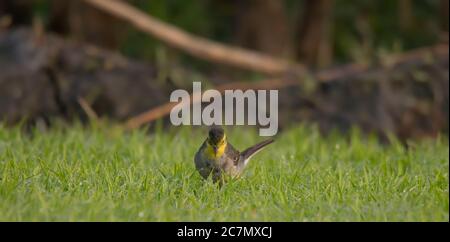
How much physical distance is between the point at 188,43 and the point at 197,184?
532 centimetres

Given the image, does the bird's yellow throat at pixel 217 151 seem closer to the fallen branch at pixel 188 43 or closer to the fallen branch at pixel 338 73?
the fallen branch at pixel 338 73

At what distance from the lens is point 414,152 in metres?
8.62

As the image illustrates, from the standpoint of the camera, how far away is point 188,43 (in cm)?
1159

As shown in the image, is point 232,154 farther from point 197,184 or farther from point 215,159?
point 197,184

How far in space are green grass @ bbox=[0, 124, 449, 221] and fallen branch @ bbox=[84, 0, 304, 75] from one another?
283cm

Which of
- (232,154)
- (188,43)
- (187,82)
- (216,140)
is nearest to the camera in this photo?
(216,140)

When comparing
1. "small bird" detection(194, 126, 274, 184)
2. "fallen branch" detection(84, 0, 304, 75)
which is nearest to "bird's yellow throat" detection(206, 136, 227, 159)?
"small bird" detection(194, 126, 274, 184)

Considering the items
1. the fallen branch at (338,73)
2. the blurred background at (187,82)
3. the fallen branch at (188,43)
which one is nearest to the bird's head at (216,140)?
the blurred background at (187,82)

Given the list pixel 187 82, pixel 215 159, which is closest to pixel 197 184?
pixel 215 159

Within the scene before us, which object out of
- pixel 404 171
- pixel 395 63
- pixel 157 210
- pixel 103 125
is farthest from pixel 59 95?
pixel 157 210

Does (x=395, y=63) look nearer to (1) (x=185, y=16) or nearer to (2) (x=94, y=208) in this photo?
(1) (x=185, y=16)

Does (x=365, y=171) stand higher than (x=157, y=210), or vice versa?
(x=365, y=171)
